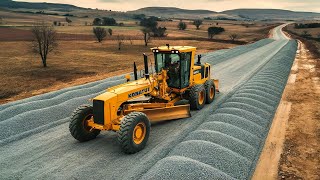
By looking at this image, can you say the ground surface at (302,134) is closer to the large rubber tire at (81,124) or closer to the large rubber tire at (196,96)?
the large rubber tire at (196,96)

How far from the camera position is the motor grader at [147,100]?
28.8 ft

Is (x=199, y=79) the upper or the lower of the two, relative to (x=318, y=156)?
upper

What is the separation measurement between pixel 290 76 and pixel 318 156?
14.1 m

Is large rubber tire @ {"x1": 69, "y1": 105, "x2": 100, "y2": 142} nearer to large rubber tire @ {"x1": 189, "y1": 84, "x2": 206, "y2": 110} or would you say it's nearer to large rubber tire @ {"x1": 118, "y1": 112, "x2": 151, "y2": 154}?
large rubber tire @ {"x1": 118, "y1": 112, "x2": 151, "y2": 154}

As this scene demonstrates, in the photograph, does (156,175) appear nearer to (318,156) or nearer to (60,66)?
(318,156)

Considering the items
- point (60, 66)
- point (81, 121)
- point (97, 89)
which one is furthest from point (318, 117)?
point (60, 66)

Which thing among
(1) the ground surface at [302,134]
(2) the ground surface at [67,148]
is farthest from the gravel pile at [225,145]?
(1) the ground surface at [302,134]

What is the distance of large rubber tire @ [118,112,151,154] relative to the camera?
839cm

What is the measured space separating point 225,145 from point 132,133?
115 inches

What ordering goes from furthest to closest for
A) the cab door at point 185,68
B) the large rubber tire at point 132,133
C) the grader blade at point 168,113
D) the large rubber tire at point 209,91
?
the large rubber tire at point 209,91 < the cab door at point 185,68 < the grader blade at point 168,113 < the large rubber tire at point 132,133

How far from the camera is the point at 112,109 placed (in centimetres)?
896

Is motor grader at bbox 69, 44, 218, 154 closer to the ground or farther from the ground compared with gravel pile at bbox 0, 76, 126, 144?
farther from the ground

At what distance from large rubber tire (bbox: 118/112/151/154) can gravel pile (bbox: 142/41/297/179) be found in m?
1.04

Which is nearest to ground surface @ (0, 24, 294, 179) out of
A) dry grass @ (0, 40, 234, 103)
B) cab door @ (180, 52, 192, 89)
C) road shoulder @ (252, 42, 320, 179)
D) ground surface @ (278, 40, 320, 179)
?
road shoulder @ (252, 42, 320, 179)
